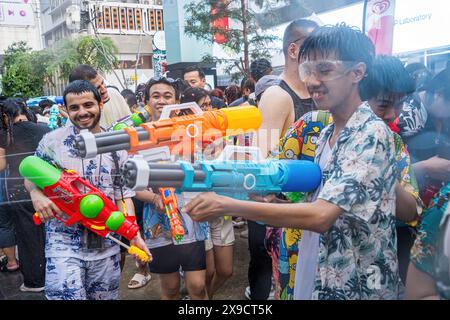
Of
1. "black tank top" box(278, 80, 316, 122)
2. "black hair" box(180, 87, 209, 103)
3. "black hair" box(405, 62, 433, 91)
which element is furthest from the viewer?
"black hair" box(180, 87, 209, 103)

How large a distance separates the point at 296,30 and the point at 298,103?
0.29 metres

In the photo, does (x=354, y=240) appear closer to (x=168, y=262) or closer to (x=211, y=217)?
(x=211, y=217)

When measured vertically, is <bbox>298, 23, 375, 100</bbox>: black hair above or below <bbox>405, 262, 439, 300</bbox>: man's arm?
above

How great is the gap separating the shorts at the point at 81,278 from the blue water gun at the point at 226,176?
1072mm

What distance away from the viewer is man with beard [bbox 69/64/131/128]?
139cm

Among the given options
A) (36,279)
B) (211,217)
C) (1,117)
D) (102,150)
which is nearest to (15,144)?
(1,117)

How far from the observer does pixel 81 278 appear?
6.10 ft

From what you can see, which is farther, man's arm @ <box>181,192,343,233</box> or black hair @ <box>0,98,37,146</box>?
black hair @ <box>0,98,37,146</box>

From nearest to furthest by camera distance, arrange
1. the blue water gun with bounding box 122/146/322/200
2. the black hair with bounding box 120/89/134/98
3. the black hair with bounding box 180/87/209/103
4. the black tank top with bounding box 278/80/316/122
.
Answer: the blue water gun with bounding box 122/146/322/200 < the black hair with bounding box 120/89/134/98 < the black tank top with bounding box 278/80/316/122 < the black hair with bounding box 180/87/209/103

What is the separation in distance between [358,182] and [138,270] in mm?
1322

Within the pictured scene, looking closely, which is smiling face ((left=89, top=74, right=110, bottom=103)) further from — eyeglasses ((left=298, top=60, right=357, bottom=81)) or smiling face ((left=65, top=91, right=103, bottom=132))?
eyeglasses ((left=298, top=60, right=357, bottom=81))

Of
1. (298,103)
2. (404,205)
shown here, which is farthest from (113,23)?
Result: (404,205)

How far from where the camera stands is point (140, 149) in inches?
38.8

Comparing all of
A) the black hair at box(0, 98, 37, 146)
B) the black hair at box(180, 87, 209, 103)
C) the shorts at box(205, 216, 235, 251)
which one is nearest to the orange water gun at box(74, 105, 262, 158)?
the black hair at box(0, 98, 37, 146)
